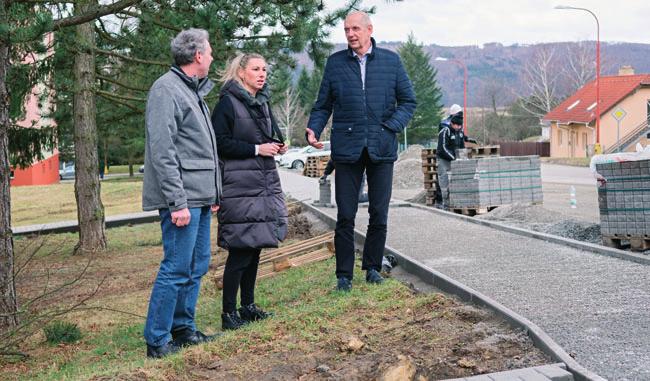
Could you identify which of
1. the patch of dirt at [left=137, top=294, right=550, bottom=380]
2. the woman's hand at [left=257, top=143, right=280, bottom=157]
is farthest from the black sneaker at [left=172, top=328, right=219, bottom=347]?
the woman's hand at [left=257, top=143, right=280, bottom=157]

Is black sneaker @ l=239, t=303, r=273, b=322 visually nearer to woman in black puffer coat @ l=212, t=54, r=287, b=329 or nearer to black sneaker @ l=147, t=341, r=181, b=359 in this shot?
woman in black puffer coat @ l=212, t=54, r=287, b=329

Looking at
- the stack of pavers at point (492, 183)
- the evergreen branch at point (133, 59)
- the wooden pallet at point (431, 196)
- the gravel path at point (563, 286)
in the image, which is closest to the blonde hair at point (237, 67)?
the gravel path at point (563, 286)

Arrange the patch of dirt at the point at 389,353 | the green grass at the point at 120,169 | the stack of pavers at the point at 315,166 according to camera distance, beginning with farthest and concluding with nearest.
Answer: the green grass at the point at 120,169
the stack of pavers at the point at 315,166
the patch of dirt at the point at 389,353

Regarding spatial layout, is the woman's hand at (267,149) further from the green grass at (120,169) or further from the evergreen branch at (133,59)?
the green grass at (120,169)

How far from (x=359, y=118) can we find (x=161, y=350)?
97.4 inches

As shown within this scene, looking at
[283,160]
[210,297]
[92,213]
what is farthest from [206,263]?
[283,160]

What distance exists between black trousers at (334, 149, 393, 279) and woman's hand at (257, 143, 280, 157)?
89 cm

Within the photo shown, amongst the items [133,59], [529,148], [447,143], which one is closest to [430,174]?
[447,143]

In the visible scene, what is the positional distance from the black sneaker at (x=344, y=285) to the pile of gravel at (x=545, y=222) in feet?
15.4

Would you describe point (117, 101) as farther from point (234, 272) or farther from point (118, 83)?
point (234, 272)

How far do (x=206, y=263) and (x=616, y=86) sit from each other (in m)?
61.1

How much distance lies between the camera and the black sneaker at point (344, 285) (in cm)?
665

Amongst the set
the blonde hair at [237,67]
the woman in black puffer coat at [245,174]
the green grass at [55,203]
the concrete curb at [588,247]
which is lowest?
the green grass at [55,203]

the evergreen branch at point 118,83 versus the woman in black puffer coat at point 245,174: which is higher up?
the evergreen branch at point 118,83
